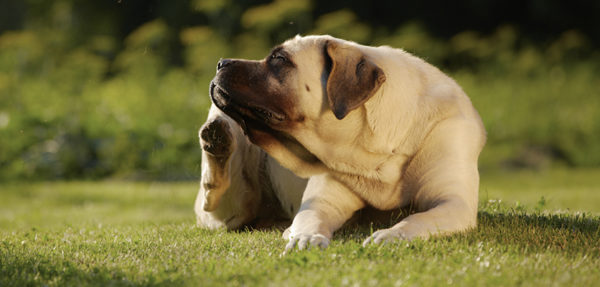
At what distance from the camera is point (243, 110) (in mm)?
3922

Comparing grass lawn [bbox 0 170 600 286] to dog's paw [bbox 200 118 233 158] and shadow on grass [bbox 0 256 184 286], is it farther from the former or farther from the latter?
dog's paw [bbox 200 118 233 158]

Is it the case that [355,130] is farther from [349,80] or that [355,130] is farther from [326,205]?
[326,205]

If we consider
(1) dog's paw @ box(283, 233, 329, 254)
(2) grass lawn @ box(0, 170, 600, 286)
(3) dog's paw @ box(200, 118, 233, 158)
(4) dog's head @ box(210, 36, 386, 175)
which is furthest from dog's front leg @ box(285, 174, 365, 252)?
(3) dog's paw @ box(200, 118, 233, 158)

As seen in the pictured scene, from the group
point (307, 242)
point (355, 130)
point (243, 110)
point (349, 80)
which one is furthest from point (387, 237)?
point (243, 110)

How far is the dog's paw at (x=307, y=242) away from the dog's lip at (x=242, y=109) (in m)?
0.68

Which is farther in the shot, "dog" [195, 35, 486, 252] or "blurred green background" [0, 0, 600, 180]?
"blurred green background" [0, 0, 600, 180]

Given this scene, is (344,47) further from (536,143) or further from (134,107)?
(536,143)

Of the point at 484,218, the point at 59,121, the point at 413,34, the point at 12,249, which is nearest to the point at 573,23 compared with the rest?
the point at 413,34

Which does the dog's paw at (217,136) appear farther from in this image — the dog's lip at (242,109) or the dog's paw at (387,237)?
the dog's paw at (387,237)

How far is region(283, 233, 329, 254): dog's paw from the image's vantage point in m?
3.50

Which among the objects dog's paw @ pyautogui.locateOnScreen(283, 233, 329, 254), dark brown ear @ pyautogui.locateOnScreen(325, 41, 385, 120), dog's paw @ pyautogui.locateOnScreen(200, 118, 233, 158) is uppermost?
dark brown ear @ pyautogui.locateOnScreen(325, 41, 385, 120)

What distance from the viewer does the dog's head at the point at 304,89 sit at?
3.78m

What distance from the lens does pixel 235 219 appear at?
5.20 metres

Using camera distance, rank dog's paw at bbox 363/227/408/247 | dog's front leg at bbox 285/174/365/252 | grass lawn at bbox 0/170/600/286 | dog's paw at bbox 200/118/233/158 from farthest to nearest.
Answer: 1. dog's paw at bbox 200/118/233/158
2. dog's front leg at bbox 285/174/365/252
3. dog's paw at bbox 363/227/408/247
4. grass lawn at bbox 0/170/600/286
